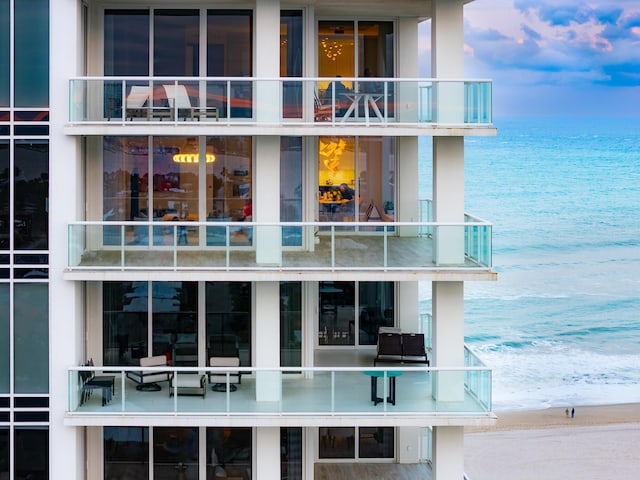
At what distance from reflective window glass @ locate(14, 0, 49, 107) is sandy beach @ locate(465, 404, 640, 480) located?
64.2 feet

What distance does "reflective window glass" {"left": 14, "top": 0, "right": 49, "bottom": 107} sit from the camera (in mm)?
19250

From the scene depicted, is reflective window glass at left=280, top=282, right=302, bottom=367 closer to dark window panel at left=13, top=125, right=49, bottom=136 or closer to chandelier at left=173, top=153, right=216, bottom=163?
chandelier at left=173, top=153, right=216, bottom=163

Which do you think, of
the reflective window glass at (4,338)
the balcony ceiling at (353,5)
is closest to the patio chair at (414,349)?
the balcony ceiling at (353,5)

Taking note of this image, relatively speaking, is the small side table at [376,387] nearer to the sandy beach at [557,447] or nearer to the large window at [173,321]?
the large window at [173,321]

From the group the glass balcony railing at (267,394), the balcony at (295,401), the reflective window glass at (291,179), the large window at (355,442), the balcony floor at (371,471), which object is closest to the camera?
the balcony at (295,401)

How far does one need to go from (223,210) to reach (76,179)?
9.22 feet

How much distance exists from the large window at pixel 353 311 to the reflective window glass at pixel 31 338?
6.42 metres

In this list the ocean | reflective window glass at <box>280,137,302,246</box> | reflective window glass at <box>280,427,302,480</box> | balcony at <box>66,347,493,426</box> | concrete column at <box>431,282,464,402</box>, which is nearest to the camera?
balcony at <box>66,347,493,426</box>

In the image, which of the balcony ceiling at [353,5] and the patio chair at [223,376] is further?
the balcony ceiling at [353,5]

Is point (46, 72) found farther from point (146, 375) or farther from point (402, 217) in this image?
point (402, 217)

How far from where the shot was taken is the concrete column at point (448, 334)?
19.7 meters

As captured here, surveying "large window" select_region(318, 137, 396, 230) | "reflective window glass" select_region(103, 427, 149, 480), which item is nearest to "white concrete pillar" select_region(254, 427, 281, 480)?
"reflective window glass" select_region(103, 427, 149, 480)

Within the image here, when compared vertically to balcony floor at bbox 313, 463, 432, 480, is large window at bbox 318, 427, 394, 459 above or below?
above

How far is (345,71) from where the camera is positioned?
2277cm
